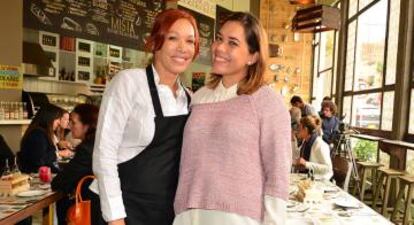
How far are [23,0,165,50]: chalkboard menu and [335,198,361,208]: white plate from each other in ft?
12.8

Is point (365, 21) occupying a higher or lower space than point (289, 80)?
higher

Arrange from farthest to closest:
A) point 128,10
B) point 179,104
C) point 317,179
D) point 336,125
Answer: point 336,125
point 128,10
point 317,179
point 179,104

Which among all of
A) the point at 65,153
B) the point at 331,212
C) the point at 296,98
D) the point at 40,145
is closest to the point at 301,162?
the point at 331,212

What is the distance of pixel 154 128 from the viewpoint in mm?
1562

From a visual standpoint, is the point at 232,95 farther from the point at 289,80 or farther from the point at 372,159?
the point at 289,80

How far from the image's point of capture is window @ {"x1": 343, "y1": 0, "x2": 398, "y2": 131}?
6742mm

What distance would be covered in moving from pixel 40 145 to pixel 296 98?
5.68 meters

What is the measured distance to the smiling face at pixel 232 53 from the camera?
1.55 meters

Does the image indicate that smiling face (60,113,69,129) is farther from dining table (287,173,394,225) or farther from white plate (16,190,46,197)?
dining table (287,173,394,225)

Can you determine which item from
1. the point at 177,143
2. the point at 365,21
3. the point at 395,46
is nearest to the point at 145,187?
the point at 177,143

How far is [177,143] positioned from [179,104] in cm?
17

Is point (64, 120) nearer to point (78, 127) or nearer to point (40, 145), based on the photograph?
point (40, 145)

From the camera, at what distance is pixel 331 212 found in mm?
2627

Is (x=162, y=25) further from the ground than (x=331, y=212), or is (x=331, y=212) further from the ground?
(x=162, y=25)
